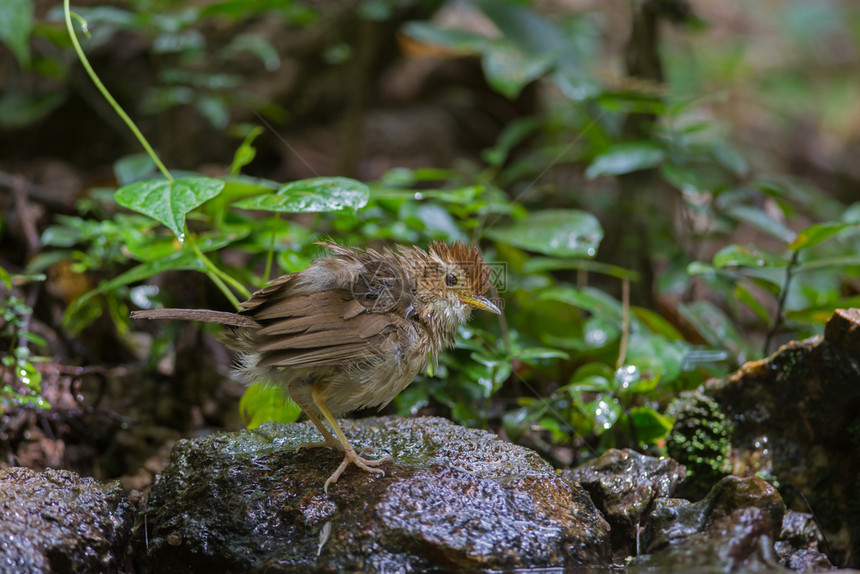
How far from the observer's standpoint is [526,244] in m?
4.41

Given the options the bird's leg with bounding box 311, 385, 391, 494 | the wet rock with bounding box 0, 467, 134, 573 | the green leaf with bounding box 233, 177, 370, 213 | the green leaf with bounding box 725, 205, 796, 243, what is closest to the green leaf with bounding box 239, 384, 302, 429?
the bird's leg with bounding box 311, 385, 391, 494

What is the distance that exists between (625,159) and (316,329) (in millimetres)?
3055

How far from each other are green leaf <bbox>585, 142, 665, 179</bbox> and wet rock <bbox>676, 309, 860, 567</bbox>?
190 centimetres

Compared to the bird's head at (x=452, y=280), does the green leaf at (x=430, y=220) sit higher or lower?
lower

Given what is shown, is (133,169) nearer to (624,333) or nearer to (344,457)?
(344,457)

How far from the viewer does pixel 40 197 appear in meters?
5.42

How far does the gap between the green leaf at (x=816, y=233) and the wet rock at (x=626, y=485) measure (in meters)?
1.56

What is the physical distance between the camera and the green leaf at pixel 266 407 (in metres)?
3.62

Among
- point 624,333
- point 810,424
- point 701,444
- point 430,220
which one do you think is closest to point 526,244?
point 430,220

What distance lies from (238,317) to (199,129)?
15.9ft

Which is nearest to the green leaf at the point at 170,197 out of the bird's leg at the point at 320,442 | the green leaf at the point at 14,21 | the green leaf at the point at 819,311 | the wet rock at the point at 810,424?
the bird's leg at the point at 320,442

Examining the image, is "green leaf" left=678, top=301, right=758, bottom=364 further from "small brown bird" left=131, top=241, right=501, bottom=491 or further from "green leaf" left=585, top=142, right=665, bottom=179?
"small brown bird" left=131, top=241, right=501, bottom=491

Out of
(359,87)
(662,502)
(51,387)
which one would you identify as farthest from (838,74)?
(51,387)

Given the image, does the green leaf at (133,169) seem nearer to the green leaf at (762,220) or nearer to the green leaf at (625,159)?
the green leaf at (625,159)
